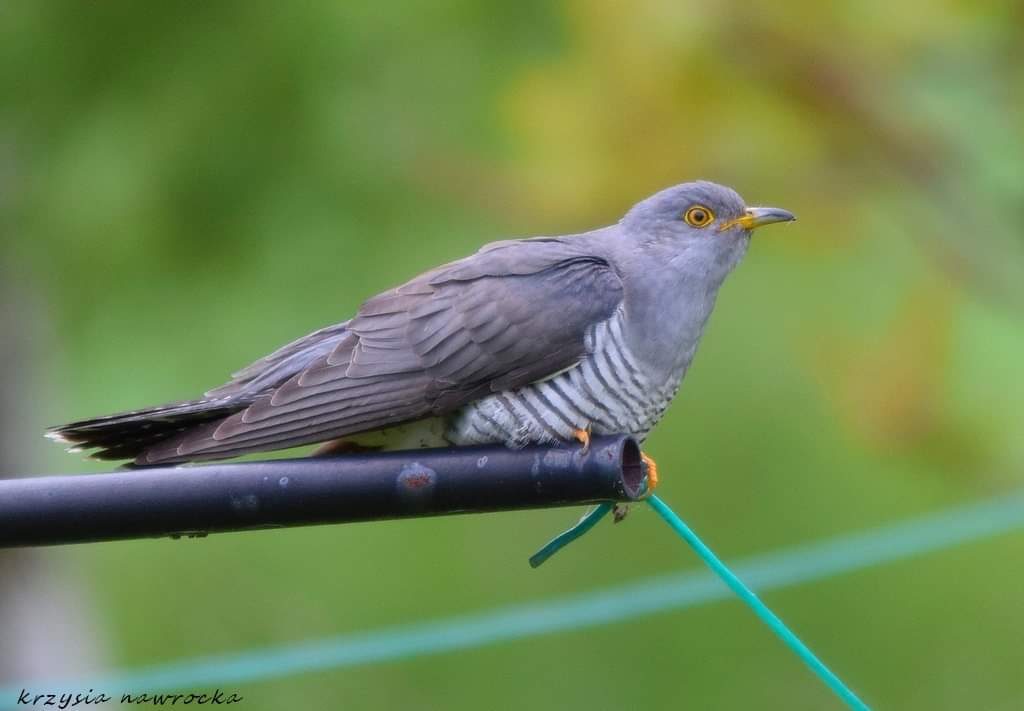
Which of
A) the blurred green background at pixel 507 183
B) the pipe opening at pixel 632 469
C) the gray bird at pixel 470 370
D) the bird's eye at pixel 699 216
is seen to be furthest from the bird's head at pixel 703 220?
the pipe opening at pixel 632 469

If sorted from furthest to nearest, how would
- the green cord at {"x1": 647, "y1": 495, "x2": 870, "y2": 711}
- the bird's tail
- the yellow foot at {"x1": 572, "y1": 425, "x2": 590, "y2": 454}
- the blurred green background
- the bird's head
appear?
the blurred green background → the bird's head → the yellow foot at {"x1": 572, "y1": 425, "x2": 590, "y2": 454} → the bird's tail → the green cord at {"x1": 647, "y1": 495, "x2": 870, "y2": 711}

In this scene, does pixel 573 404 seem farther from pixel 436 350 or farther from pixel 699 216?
pixel 699 216

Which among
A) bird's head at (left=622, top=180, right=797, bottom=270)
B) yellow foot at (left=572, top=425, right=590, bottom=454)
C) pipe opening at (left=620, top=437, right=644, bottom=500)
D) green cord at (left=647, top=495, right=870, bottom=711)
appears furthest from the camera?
bird's head at (left=622, top=180, right=797, bottom=270)

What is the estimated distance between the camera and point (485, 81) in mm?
4426

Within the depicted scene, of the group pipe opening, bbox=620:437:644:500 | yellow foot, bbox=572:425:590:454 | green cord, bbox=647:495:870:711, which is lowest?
green cord, bbox=647:495:870:711

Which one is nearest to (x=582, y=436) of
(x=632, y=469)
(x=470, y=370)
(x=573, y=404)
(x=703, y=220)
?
(x=573, y=404)

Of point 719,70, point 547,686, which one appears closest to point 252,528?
point 719,70

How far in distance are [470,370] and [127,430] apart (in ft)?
2.42

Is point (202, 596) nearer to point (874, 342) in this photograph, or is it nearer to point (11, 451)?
point (11, 451)

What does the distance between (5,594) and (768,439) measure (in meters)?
2.82

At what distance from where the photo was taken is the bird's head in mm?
3670

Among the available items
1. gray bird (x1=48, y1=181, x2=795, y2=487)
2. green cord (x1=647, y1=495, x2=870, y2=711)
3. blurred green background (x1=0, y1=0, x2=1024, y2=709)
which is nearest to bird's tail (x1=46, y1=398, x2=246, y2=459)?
gray bird (x1=48, y1=181, x2=795, y2=487)

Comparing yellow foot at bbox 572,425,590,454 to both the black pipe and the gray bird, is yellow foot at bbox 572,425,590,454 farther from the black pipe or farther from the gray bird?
the black pipe

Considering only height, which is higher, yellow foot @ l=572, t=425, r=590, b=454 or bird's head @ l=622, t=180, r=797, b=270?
bird's head @ l=622, t=180, r=797, b=270
